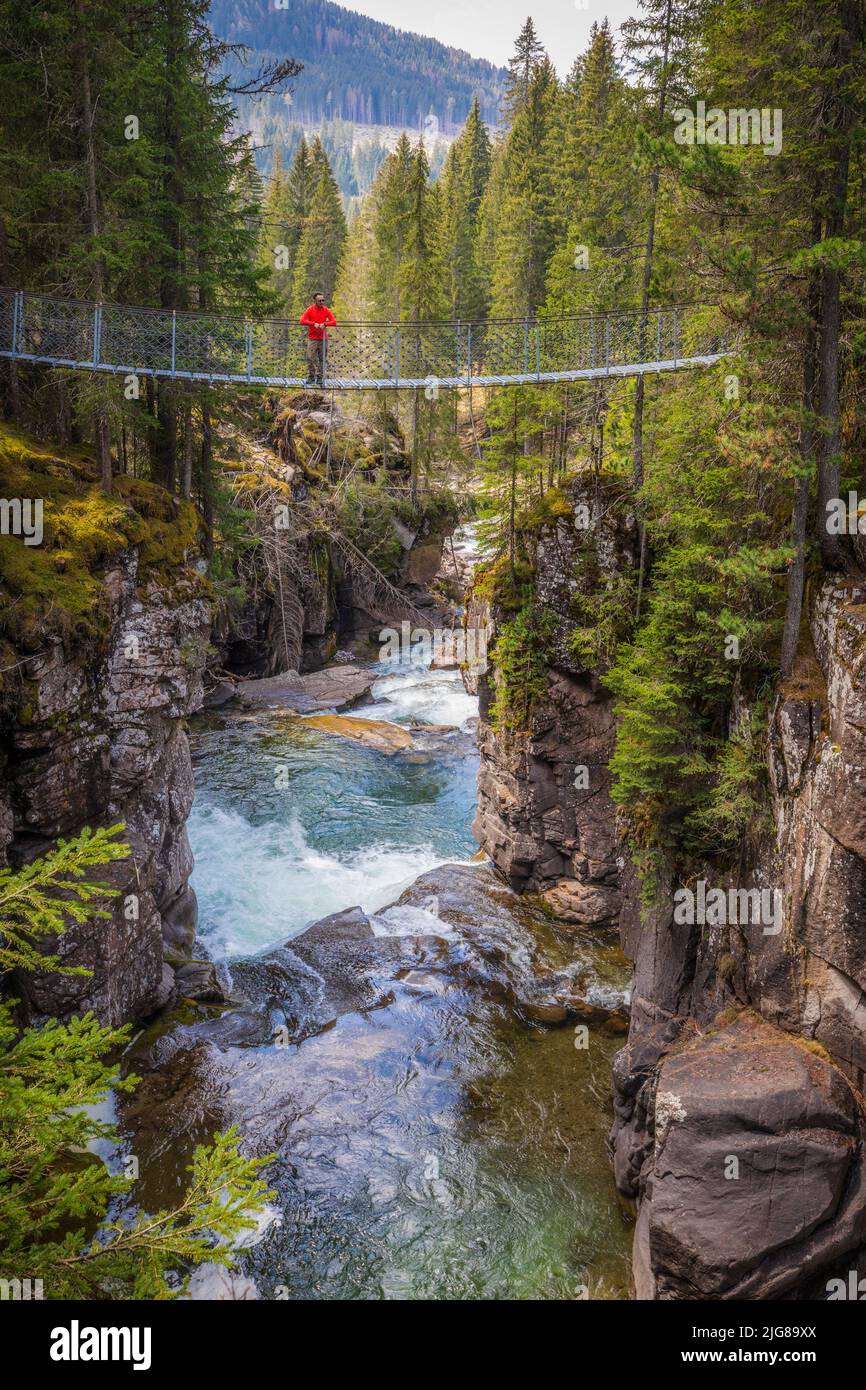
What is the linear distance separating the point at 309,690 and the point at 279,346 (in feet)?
51.2

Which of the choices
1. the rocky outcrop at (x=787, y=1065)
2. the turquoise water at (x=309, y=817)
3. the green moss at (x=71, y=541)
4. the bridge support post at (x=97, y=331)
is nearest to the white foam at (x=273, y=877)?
the turquoise water at (x=309, y=817)

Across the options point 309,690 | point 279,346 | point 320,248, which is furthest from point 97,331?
point 320,248

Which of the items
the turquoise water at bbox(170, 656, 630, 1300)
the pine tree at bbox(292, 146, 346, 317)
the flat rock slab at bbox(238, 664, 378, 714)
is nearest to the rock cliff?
the turquoise water at bbox(170, 656, 630, 1300)

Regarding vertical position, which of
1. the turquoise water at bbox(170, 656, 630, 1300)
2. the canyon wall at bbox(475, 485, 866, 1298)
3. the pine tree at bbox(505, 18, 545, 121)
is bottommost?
the turquoise water at bbox(170, 656, 630, 1300)

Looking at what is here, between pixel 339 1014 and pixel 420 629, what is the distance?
25.0 metres

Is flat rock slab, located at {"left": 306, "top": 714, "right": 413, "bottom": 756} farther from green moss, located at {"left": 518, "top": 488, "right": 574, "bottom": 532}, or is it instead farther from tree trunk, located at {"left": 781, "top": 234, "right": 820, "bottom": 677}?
tree trunk, located at {"left": 781, "top": 234, "right": 820, "bottom": 677}

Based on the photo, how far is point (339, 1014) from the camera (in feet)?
44.2

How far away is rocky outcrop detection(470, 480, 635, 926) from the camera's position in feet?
52.3

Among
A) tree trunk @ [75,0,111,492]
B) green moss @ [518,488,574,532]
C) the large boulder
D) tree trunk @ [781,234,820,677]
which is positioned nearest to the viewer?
the large boulder

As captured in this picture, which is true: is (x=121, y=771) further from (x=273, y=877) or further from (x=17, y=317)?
(x=17, y=317)

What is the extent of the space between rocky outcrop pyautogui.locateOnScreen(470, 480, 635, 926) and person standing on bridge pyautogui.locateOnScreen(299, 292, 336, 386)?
5.59 meters

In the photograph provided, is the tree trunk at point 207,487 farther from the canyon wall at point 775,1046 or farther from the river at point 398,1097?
the canyon wall at point 775,1046

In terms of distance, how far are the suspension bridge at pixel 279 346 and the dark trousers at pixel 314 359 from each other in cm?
21
